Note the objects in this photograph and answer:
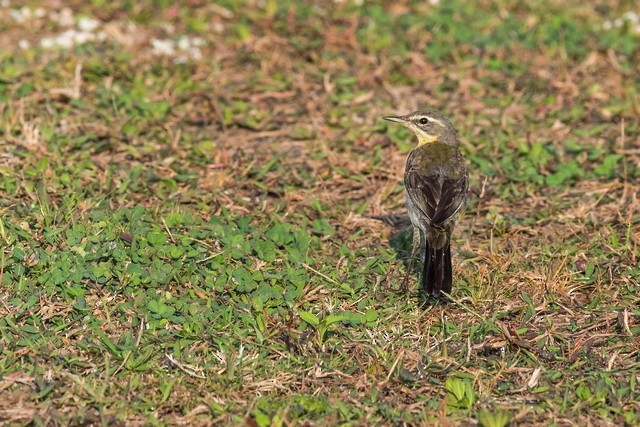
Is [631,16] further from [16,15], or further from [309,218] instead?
[16,15]

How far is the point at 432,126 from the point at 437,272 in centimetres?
199

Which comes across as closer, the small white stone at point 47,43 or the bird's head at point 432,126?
the bird's head at point 432,126

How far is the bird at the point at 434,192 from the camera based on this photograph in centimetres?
734

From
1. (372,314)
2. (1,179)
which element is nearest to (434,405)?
(372,314)

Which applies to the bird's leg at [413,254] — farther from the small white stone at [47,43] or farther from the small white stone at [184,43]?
the small white stone at [47,43]

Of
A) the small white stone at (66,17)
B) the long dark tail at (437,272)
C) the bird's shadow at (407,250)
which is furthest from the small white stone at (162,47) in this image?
the long dark tail at (437,272)

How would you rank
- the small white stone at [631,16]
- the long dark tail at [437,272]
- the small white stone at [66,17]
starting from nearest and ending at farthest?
the long dark tail at [437,272], the small white stone at [66,17], the small white stone at [631,16]

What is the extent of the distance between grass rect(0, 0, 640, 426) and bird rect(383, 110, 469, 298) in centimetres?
34

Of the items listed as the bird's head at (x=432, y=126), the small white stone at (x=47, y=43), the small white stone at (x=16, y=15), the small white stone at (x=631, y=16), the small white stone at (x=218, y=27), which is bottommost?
the small white stone at (x=16, y=15)

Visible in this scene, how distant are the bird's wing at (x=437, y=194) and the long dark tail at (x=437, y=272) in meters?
0.26

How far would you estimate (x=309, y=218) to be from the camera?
29.3ft

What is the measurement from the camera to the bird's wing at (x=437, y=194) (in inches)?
302

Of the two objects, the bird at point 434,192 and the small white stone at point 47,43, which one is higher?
the bird at point 434,192

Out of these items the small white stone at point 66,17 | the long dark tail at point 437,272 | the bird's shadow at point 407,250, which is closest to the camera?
the long dark tail at point 437,272
